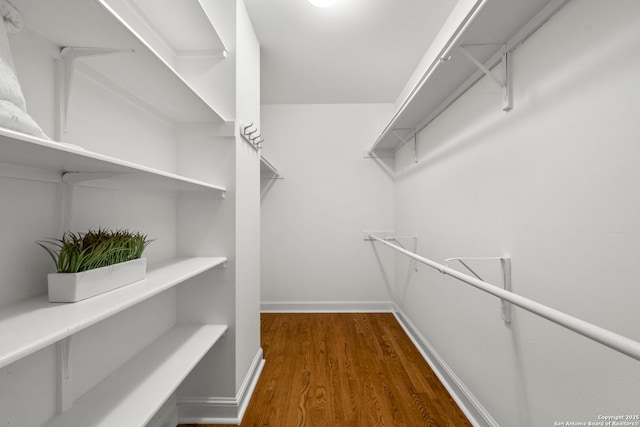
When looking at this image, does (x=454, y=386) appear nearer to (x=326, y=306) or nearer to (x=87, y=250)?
(x=326, y=306)

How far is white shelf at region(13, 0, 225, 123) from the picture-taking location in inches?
24.3

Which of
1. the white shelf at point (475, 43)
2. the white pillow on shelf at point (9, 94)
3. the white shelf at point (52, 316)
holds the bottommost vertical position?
the white shelf at point (52, 316)

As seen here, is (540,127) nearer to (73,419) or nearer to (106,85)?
(106,85)

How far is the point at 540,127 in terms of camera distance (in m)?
0.94

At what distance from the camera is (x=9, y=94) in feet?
1.64

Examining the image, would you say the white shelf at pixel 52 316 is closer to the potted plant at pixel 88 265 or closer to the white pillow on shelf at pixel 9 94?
the potted plant at pixel 88 265

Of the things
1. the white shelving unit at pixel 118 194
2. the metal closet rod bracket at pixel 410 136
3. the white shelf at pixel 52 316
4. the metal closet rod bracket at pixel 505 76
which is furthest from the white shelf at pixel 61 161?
the metal closet rod bracket at pixel 410 136

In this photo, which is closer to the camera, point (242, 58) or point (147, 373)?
point (147, 373)

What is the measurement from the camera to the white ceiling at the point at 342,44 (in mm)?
1654

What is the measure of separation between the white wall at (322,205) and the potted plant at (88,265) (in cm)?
207

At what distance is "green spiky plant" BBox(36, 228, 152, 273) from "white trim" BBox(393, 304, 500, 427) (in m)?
1.63

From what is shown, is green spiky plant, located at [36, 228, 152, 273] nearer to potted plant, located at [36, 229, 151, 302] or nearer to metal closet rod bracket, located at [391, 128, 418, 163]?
potted plant, located at [36, 229, 151, 302]

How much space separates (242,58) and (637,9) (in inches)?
60.0

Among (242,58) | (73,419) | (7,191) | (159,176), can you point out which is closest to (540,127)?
(159,176)
